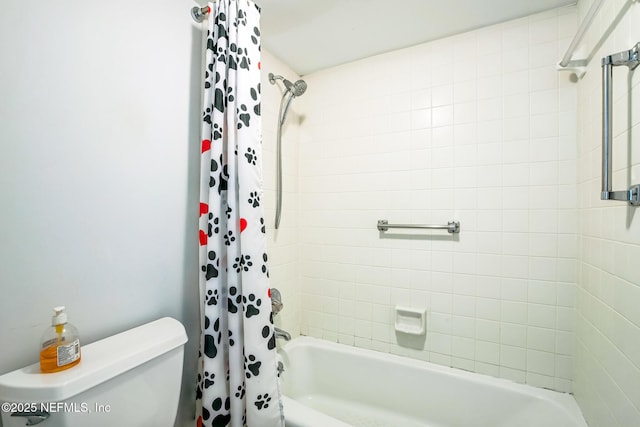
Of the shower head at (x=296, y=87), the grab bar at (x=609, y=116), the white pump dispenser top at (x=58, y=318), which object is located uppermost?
the shower head at (x=296, y=87)

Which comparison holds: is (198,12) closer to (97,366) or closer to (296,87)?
(296,87)

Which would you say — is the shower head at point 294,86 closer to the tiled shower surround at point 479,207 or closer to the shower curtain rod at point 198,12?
the tiled shower surround at point 479,207

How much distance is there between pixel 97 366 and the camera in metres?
0.71

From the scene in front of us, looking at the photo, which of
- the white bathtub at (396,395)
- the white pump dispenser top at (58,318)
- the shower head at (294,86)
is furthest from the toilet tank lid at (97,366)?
the shower head at (294,86)

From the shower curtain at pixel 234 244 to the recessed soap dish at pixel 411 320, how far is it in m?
0.82

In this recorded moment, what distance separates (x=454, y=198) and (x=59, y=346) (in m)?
1.65

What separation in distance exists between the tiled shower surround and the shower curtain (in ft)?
1.86

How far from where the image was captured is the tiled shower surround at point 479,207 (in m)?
0.99

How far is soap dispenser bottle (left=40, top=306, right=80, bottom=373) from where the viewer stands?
68 centimetres

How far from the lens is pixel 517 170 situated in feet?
4.41

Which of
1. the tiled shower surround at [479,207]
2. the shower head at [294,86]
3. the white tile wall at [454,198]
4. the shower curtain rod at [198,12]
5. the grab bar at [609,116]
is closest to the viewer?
the grab bar at [609,116]

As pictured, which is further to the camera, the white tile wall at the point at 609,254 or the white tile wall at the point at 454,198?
the white tile wall at the point at 454,198

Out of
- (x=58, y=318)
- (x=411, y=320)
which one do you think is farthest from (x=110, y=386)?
(x=411, y=320)

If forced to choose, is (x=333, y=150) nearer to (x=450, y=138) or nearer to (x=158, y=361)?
(x=450, y=138)
